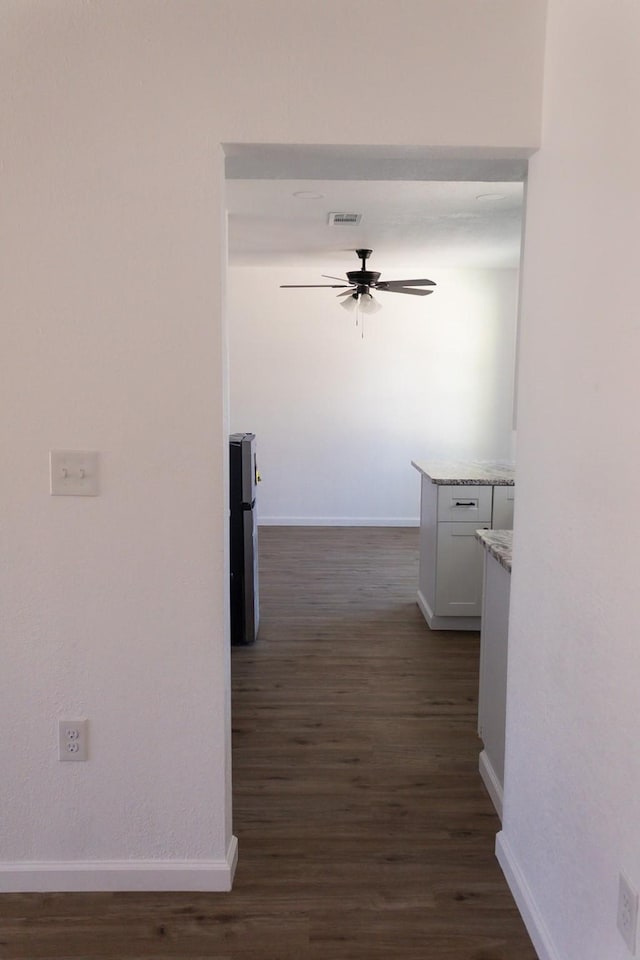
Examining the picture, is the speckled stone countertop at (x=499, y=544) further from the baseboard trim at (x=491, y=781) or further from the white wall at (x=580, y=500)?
the baseboard trim at (x=491, y=781)

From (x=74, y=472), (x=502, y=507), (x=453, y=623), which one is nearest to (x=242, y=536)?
(x=453, y=623)

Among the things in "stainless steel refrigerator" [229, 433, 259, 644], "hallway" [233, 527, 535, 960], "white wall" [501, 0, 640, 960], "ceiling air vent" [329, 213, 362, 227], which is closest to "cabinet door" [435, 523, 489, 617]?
"hallway" [233, 527, 535, 960]

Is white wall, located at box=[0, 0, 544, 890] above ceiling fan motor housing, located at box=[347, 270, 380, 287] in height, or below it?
below

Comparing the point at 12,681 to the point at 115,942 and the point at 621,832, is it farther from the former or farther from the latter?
the point at 621,832

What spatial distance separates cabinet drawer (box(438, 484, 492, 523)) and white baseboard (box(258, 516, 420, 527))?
303 cm

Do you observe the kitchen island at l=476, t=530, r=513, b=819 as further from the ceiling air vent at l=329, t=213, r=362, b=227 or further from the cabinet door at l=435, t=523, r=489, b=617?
the ceiling air vent at l=329, t=213, r=362, b=227

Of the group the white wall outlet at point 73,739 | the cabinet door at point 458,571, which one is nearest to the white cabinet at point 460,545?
the cabinet door at point 458,571

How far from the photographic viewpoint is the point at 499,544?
8.71 feet

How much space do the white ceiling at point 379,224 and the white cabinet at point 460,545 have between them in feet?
5.45

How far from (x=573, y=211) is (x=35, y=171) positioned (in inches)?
52.9

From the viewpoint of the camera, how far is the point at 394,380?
718cm

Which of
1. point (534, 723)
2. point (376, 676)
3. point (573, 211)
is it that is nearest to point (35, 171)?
point (573, 211)

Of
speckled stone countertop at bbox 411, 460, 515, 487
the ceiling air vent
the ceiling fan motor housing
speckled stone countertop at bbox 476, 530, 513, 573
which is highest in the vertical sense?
the ceiling air vent

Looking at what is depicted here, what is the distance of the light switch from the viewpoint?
1967 millimetres
